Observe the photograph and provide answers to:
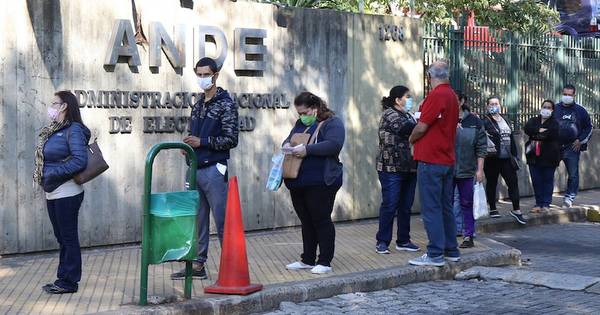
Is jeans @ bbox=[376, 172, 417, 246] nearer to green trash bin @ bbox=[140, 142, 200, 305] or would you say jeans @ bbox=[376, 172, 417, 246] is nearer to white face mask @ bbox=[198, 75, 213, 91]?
white face mask @ bbox=[198, 75, 213, 91]

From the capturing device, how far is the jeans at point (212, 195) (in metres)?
9.24

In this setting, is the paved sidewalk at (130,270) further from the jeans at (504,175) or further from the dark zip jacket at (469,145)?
the jeans at (504,175)

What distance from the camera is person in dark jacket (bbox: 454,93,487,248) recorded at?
38.0 ft

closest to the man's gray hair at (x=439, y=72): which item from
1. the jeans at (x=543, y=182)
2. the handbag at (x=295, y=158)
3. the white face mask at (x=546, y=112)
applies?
the handbag at (x=295, y=158)

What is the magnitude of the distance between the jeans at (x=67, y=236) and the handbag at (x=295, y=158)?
2.05 metres

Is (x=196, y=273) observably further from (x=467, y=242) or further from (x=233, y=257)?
(x=467, y=242)

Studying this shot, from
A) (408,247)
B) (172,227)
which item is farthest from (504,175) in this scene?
(172,227)

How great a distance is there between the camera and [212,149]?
9.21 metres

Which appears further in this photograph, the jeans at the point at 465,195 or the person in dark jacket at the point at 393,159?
the jeans at the point at 465,195

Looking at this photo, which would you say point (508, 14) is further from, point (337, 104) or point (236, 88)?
point (236, 88)

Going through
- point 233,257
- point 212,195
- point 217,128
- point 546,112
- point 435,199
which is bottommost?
point 233,257

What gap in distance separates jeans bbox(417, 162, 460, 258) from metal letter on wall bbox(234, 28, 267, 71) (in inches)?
127

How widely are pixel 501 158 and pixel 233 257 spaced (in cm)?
638

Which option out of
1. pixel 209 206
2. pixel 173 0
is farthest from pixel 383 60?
pixel 209 206
